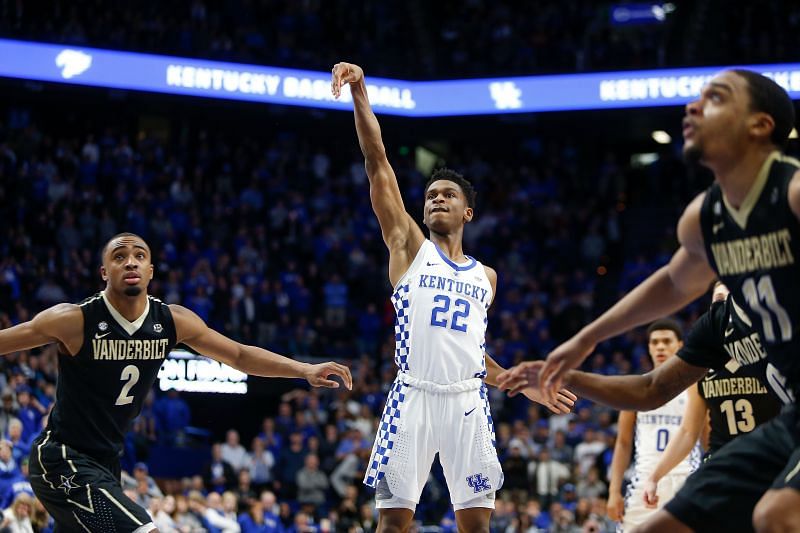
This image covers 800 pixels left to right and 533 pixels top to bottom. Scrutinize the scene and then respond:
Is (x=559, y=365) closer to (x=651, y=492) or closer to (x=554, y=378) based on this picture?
(x=554, y=378)

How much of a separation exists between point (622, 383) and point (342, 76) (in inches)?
120

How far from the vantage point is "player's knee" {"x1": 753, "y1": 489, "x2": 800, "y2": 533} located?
3385 mm

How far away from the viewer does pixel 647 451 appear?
29.0 ft

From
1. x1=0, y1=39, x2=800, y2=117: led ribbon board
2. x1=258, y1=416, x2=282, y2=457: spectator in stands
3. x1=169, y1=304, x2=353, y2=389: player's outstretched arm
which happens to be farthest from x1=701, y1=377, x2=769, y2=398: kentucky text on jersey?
x1=0, y1=39, x2=800, y2=117: led ribbon board

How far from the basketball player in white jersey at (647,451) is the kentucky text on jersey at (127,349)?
3.93 m

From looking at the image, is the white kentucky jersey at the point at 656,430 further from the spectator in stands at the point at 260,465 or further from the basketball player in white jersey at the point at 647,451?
the spectator in stands at the point at 260,465

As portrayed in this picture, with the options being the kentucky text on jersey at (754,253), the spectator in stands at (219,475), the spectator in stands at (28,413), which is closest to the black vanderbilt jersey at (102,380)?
the kentucky text on jersey at (754,253)

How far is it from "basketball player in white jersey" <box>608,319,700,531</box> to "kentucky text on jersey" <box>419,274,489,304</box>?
2.41 meters

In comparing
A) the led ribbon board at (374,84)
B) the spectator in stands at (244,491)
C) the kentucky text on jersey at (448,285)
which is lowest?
the spectator in stands at (244,491)

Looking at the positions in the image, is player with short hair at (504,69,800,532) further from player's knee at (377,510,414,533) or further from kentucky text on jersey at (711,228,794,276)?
player's knee at (377,510,414,533)

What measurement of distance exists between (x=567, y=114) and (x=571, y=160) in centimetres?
315

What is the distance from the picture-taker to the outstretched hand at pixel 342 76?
6.36m

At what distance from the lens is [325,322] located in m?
19.8

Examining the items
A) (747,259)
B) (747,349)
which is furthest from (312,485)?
(747,259)
